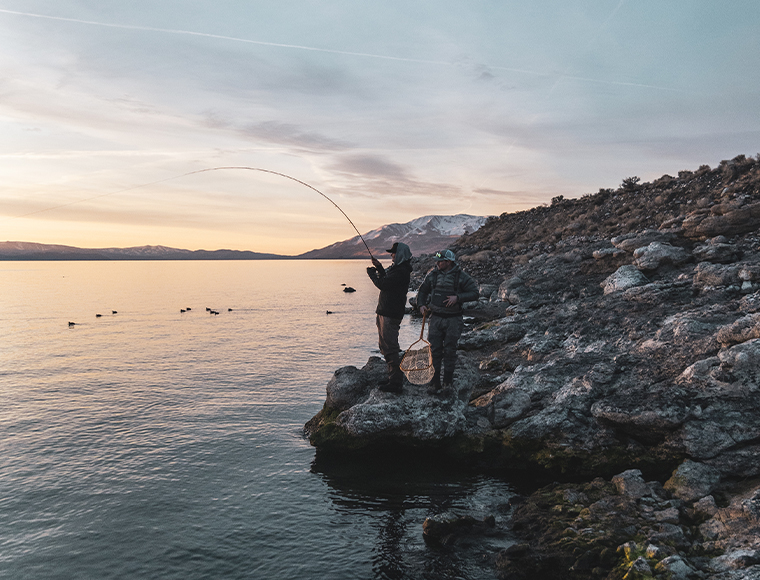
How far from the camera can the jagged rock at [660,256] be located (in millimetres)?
20219

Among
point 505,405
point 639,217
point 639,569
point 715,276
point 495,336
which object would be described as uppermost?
point 639,217

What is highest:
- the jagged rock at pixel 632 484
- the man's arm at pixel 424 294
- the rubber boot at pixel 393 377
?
the man's arm at pixel 424 294

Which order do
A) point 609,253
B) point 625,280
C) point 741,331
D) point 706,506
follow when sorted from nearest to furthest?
point 706,506
point 741,331
point 625,280
point 609,253

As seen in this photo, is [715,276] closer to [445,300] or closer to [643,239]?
[643,239]

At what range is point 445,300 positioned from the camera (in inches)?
451

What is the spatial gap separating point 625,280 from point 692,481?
42.2 feet

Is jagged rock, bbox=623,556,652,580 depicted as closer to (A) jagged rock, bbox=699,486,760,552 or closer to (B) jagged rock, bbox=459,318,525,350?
(A) jagged rock, bbox=699,486,760,552

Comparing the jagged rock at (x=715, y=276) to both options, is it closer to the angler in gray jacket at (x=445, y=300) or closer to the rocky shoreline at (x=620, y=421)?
the rocky shoreline at (x=620, y=421)

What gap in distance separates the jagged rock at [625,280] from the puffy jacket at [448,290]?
11092 mm

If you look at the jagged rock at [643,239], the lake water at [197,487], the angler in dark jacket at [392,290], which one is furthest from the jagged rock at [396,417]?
the jagged rock at [643,239]

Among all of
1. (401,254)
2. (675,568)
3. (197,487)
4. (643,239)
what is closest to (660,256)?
(643,239)

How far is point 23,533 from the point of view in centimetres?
932

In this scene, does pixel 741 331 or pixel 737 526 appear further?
pixel 741 331

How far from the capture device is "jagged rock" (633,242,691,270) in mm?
20219
